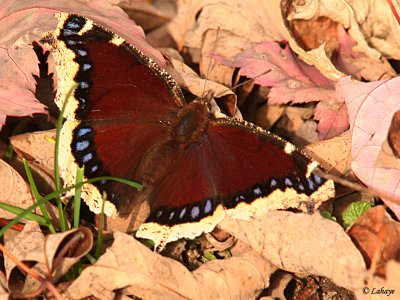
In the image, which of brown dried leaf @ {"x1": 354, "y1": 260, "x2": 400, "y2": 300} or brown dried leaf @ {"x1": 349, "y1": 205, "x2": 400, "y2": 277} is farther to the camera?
brown dried leaf @ {"x1": 349, "y1": 205, "x2": 400, "y2": 277}

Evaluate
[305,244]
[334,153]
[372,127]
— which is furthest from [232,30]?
[305,244]

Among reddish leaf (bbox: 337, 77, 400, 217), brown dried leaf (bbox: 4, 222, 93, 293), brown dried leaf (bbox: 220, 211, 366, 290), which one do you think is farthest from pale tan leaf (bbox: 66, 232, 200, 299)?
reddish leaf (bbox: 337, 77, 400, 217)

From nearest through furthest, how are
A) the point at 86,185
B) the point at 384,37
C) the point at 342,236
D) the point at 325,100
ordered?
1. the point at 342,236
2. the point at 86,185
3. the point at 325,100
4. the point at 384,37

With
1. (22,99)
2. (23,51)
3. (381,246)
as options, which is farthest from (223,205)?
(23,51)

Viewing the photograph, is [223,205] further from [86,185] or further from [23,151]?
[23,151]

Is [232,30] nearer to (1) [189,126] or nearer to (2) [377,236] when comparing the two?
(1) [189,126]

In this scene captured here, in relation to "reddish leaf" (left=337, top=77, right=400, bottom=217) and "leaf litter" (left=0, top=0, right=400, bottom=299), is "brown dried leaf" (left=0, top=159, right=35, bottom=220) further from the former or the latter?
"reddish leaf" (left=337, top=77, right=400, bottom=217)
